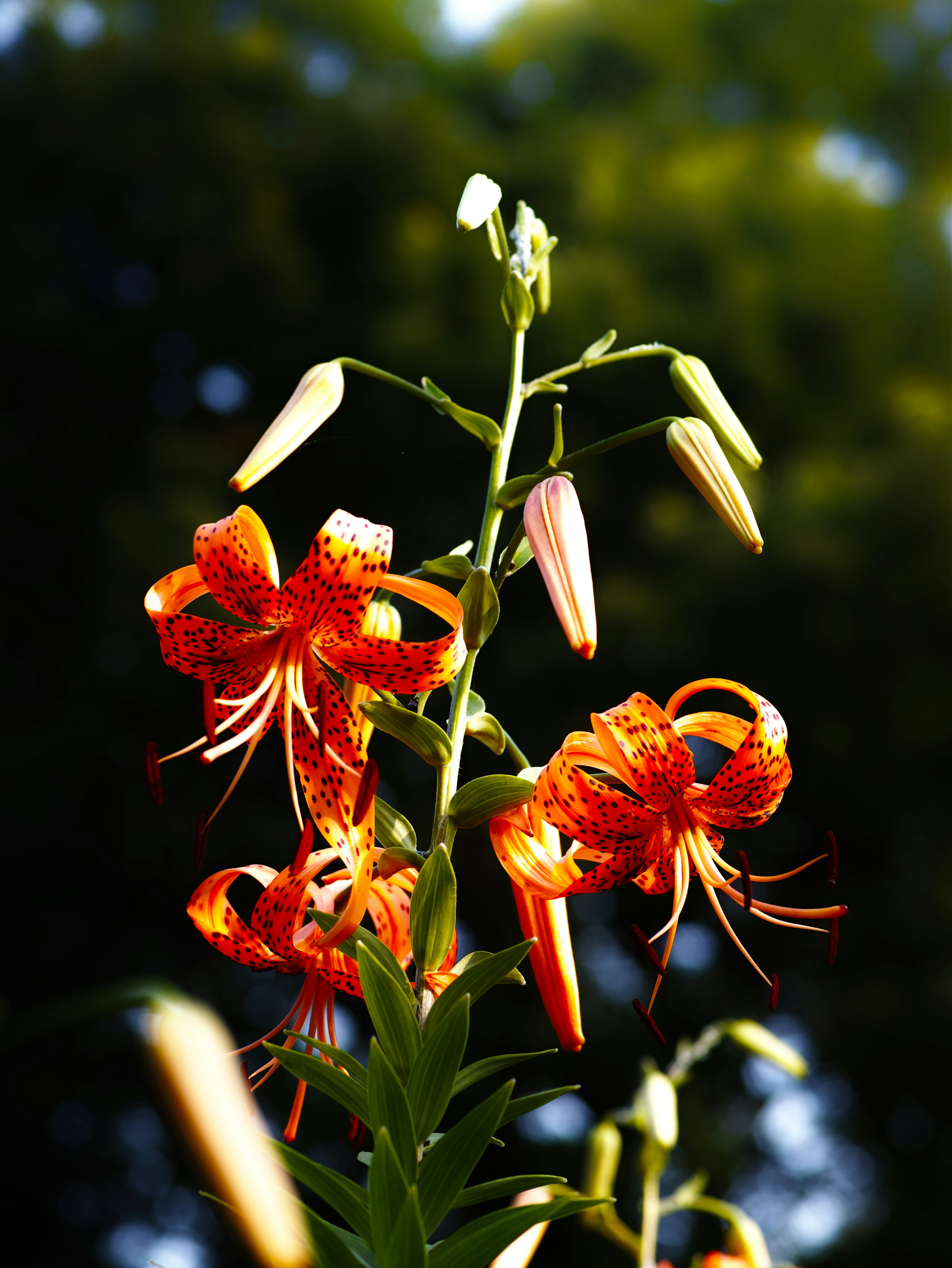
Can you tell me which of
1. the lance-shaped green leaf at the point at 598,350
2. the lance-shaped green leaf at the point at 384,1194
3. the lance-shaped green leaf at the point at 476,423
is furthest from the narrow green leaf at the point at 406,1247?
the lance-shaped green leaf at the point at 598,350

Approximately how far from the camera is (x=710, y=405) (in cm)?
80

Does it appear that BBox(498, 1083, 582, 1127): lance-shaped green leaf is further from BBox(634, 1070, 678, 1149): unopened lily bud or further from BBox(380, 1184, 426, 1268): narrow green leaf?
BBox(634, 1070, 678, 1149): unopened lily bud

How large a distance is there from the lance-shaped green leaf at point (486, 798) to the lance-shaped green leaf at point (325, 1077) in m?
0.12

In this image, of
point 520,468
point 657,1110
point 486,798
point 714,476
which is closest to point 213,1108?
point 486,798

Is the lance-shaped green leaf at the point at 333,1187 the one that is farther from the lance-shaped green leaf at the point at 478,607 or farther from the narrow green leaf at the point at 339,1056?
the lance-shaped green leaf at the point at 478,607

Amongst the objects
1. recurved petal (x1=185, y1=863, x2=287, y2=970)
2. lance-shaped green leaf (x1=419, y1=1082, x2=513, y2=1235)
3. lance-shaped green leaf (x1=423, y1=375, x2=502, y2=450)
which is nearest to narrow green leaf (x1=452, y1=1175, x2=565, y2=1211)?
lance-shaped green leaf (x1=419, y1=1082, x2=513, y2=1235)

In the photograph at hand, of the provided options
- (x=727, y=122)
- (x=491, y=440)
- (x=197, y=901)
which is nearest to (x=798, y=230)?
(x=727, y=122)

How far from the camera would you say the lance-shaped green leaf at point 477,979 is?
0.55 metres

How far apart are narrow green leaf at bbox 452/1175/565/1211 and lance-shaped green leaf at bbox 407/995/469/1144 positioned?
0.12 feet

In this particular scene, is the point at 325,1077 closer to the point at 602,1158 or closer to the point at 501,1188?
the point at 501,1188

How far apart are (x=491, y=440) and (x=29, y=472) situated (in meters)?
4.09

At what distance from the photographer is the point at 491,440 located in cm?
77

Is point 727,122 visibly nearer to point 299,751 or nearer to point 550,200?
point 550,200

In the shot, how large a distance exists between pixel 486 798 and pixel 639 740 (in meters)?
0.12
